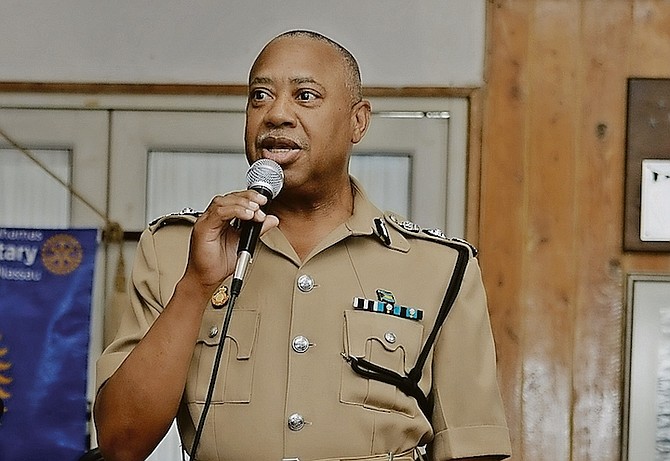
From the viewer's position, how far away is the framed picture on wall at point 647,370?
292cm

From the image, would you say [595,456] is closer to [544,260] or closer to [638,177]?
[544,260]

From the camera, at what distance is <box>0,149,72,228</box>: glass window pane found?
3148 millimetres

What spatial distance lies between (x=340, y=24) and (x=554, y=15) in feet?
1.95

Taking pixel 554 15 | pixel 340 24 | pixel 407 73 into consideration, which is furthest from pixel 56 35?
pixel 554 15

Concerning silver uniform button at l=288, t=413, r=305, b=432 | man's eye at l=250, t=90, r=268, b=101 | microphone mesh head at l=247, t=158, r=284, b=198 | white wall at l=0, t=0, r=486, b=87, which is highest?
white wall at l=0, t=0, r=486, b=87

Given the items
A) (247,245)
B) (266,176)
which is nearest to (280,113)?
(266,176)

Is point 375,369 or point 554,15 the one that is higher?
point 554,15

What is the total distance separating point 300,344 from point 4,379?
1765 millimetres

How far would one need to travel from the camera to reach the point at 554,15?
3.03 m

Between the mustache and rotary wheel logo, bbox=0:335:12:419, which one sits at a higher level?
the mustache

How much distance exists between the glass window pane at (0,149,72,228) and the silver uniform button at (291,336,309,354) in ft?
5.72

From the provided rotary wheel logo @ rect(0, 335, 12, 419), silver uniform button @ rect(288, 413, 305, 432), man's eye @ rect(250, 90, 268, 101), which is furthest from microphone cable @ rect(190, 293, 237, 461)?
rotary wheel logo @ rect(0, 335, 12, 419)

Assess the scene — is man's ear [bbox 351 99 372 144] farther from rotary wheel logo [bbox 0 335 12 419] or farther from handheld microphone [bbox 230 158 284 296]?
rotary wheel logo [bbox 0 335 12 419]

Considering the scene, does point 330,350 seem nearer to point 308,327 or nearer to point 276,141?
point 308,327
